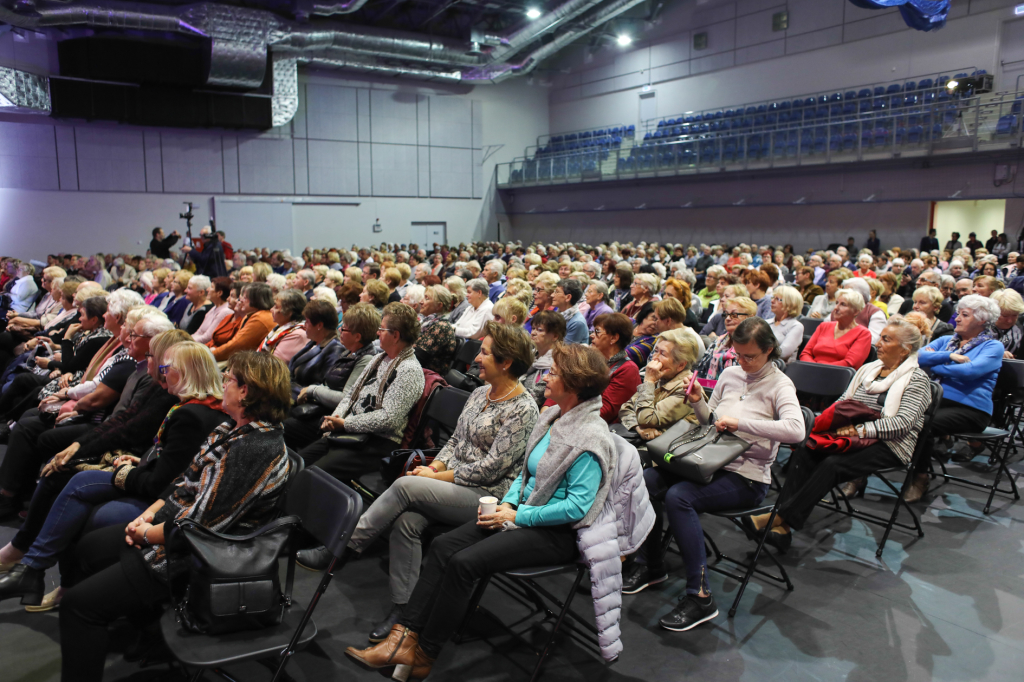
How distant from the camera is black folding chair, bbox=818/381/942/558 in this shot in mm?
3406

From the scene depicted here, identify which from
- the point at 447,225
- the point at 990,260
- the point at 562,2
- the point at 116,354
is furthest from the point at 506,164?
the point at 116,354

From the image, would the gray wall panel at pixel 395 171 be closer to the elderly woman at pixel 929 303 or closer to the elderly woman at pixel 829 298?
the elderly woman at pixel 829 298

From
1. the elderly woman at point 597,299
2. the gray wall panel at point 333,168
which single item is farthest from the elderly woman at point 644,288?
the gray wall panel at point 333,168

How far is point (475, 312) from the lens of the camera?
6281mm

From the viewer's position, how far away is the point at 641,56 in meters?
20.9

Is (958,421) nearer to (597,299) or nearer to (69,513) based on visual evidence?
(597,299)

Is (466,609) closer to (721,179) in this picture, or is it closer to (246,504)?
(246,504)

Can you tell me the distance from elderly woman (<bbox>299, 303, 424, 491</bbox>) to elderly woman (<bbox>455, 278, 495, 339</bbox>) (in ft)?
8.64

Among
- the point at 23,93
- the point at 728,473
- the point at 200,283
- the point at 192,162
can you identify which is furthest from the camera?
the point at 192,162

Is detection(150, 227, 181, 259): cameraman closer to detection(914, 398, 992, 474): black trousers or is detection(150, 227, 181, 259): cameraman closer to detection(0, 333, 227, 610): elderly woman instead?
detection(0, 333, 227, 610): elderly woman

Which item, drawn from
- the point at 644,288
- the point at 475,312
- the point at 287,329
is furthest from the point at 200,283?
the point at 644,288

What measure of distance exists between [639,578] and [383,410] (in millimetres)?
1481

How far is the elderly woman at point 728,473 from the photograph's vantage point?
2900mm

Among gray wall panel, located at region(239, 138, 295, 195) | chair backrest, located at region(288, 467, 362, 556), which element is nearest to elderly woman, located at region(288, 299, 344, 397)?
chair backrest, located at region(288, 467, 362, 556)
